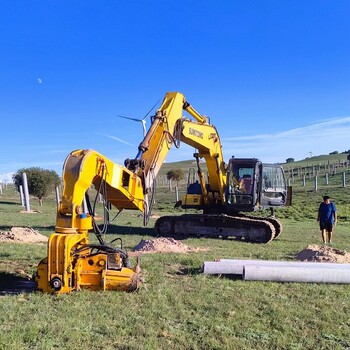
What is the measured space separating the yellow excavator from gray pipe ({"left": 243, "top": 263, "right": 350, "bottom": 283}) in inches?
89.9

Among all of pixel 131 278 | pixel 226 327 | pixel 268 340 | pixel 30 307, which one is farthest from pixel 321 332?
pixel 30 307

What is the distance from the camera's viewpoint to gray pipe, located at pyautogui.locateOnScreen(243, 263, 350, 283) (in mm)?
8695

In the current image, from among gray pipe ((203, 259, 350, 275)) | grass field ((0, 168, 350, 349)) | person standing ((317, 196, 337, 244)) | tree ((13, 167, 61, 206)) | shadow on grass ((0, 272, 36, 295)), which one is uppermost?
tree ((13, 167, 61, 206))

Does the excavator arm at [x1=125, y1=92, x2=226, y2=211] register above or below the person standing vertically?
above

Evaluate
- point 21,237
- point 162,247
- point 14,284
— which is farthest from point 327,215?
point 14,284

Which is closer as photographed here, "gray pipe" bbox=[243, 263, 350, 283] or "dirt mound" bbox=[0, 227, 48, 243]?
"gray pipe" bbox=[243, 263, 350, 283]

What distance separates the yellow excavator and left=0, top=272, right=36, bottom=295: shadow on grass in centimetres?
60

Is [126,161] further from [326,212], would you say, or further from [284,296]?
[326,212]

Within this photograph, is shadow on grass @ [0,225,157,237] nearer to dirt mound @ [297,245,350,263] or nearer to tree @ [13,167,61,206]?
dirt mound @ [297,245,350,263]

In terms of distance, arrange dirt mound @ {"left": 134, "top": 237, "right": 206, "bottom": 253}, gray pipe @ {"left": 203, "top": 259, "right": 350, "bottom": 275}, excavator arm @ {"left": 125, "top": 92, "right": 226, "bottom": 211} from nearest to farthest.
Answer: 1. gray pipe @ {"left": 203, "top": 259, "right": 350, "bottom": 275}
2. excavator arm @ {"left": 125, "top": 92, "right": 226, "bottom": 211}
3. dirt mound @ {"left": 134, "top": 237, "right": 206, "bottom": 253}

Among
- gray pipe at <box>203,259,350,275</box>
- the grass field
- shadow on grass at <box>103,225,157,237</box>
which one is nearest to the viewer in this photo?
the grass field

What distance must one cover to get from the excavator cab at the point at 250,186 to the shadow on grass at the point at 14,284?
950 cm

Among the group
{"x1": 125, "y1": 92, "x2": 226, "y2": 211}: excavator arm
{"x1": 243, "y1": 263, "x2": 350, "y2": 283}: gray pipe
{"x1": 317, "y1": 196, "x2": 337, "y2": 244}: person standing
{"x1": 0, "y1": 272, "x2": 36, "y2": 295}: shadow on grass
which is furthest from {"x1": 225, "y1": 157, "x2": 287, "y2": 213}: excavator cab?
{"x1": 0, "y1": 272, "x2": 36, "y2": 295}: shadow on grass

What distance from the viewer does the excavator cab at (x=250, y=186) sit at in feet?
54.8
